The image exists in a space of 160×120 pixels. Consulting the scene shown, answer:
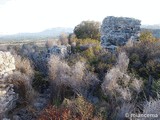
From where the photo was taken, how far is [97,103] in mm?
13773

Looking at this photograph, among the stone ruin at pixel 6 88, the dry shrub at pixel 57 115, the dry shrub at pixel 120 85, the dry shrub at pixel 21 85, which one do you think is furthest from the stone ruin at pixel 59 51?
the dry shrub at pixel 57 115

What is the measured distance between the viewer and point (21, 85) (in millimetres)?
15602

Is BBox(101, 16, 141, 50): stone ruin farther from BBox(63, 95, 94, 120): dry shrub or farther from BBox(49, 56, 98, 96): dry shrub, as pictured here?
BBox(63, 95, 94, 120): dry shrub

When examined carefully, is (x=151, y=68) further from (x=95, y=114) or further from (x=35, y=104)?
(x=35, y=104)

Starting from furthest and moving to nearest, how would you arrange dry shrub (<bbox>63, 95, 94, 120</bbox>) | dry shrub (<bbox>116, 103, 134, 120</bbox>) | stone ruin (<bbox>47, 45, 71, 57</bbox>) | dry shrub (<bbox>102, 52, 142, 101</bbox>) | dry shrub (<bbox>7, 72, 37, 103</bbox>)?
stone ruin (<bbox>47, 45, 71, 57</bbox>) → dry shrub (<bbox>7, 72, 37, 103</bbox>) → dry shrub (<bbox>102, 52, 142, 101</bbox>) → dry shrub (<bbox>116, 103, 134, 120</bbox>) → dry shrub (<bbox>63, 95, 94, 120</bbox>)

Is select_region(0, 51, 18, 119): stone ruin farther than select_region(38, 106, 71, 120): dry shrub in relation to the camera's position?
Yes

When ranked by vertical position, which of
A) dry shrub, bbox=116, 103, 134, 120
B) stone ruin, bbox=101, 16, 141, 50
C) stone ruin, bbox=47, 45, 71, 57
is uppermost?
stone ruin, bbox=101, 16, 141, 50

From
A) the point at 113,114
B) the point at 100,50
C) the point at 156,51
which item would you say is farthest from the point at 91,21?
the point at 113,114

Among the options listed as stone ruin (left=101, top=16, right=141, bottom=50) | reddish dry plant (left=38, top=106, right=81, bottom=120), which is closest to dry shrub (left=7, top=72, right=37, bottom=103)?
reddish dry plant (left=38, top=106, right=81, bottom=120)

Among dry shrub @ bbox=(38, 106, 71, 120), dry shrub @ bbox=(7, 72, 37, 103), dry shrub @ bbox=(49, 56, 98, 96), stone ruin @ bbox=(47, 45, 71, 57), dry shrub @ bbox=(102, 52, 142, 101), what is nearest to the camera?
dry shrub @ bbox=(38, 106, 71, 120)

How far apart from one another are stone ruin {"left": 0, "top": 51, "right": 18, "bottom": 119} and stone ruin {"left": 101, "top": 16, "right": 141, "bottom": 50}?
7362 mm

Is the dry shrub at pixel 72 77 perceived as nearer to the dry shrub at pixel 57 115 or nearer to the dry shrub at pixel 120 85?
the dry shrub at pixel 120 85

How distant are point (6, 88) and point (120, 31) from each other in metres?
9.37

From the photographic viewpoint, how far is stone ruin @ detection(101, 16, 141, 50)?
20688 mm
